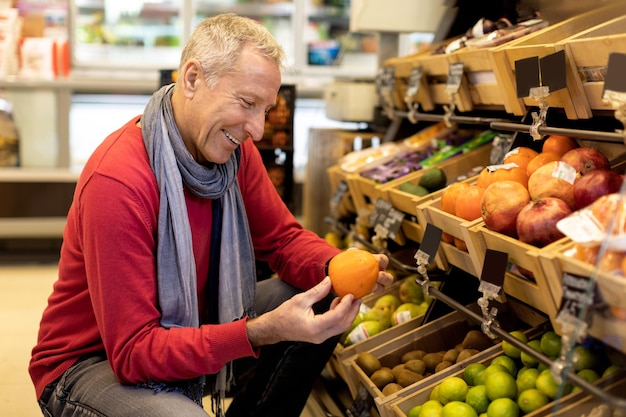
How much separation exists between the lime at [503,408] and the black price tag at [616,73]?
2.54 ft

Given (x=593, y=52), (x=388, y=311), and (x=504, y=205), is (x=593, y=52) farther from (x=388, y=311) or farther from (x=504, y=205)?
(x=388, y=311)

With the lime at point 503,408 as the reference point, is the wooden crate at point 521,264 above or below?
above

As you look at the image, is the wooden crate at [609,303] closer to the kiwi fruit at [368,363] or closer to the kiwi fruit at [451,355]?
the kiwi fruit at [451,355]

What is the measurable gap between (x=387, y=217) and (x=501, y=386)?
942mm

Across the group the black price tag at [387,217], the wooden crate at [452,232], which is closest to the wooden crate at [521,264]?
the wooden crate at [452,232]

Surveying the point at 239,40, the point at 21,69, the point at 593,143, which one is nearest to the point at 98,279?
the point at 239,40

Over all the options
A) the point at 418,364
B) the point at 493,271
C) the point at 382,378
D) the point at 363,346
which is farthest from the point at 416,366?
the point at 493,271

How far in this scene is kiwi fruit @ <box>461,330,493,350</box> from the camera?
228 cm

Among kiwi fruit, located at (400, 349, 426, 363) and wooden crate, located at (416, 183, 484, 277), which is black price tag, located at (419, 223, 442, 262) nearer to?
wooden crate, located at (416, 183, 484, 277)

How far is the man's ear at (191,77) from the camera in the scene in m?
1.92

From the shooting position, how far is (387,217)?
2.71 meters

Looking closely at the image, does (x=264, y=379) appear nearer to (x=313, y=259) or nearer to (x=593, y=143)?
(x=313, y=259)

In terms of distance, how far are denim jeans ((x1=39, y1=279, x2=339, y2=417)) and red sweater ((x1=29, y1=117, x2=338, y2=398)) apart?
46mm

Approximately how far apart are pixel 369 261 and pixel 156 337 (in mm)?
590
